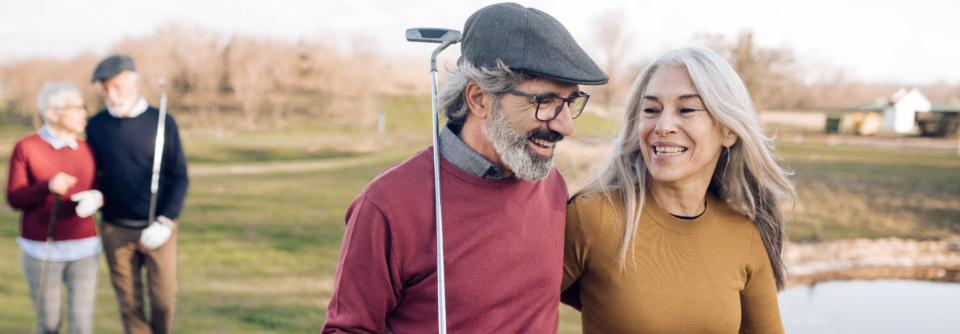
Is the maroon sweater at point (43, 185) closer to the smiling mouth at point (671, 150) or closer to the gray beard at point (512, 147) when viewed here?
the gray beard at point (512, 147)

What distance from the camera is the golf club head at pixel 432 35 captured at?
6.50 ft

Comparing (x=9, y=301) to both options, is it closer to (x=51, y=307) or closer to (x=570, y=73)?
(x=51, y=307)

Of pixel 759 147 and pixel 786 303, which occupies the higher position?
pixel 759 147

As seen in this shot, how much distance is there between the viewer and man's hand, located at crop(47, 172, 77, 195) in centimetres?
377

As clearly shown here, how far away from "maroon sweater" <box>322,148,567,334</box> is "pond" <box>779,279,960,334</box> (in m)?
6.32

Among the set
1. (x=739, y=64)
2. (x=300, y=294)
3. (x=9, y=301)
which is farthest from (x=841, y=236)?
(x=9, y=301)

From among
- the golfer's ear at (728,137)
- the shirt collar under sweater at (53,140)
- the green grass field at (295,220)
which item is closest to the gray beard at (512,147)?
the golfer's ear at (728,137)

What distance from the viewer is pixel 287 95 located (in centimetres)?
4191

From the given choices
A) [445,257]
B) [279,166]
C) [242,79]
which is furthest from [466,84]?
[242,79]

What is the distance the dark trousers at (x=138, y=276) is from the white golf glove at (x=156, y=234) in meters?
0.10

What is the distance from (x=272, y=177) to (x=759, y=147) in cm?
1700

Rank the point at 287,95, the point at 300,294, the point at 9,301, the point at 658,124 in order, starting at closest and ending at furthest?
the point at 658,124 → the point at 9,301 → the point at 300,294 → the point at 287,95

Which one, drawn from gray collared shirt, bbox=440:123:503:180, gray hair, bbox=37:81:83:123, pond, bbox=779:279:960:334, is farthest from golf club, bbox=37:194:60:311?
pond, bbox=779:279:960:334

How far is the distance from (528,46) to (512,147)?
0.33 meters
